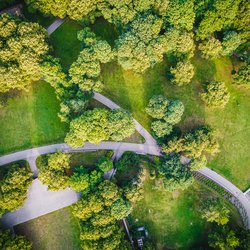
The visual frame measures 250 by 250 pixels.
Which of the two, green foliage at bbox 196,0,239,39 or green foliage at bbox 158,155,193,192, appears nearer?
green foliage at bbox 158,155,193,192

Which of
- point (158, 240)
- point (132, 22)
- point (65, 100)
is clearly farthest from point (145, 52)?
point (158, 240)

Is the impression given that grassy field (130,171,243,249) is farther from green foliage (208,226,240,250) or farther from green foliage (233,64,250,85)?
green foliage (233,64,250,85)

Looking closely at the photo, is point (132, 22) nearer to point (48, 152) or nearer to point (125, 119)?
point (125, 119)

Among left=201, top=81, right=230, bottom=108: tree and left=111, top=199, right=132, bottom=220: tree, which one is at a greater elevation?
left=201, top=81, right=230, bottom=108: tree

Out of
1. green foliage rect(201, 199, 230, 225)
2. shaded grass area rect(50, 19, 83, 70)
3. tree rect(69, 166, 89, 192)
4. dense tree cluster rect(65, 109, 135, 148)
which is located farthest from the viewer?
shaded grass area rect(50, 19, 83, 70)

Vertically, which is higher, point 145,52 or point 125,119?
point 145,52

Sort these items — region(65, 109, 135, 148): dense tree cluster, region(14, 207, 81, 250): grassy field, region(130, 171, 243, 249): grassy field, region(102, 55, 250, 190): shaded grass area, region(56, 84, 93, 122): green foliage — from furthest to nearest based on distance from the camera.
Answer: region(102, 55, 250, 190): shaded grass area
region(130, 171, 243, 249): grassy field
region(14, 207, 81, 250): grassy field
region(56, 84, 93, 122): green foliage
region(65, 109, 135, 148): dense tree cluster

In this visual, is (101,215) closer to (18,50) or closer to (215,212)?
(215,212)

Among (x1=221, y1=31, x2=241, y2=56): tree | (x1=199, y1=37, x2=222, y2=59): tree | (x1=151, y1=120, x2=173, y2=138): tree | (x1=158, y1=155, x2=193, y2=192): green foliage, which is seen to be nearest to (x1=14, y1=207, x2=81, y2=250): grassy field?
(x1=158, y1=155, x2=193, y2=192): green foliage
